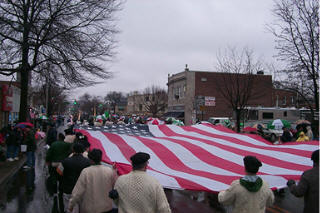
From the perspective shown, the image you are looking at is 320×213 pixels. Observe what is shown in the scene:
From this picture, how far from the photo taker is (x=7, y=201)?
7.27m

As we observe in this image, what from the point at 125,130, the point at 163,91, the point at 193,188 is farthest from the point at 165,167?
the point at 163,91

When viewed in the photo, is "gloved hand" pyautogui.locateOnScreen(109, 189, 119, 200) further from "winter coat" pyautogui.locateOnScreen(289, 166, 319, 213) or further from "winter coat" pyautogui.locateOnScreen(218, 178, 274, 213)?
"winter coat" pyautogui.locateOnScreen(289, 166, 319, 213)

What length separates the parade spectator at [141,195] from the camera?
10.2 feet

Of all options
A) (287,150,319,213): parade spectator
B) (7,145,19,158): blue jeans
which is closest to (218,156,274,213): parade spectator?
(287,150,319,213): parade spectator

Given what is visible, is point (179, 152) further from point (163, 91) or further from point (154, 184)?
point (163, 91)

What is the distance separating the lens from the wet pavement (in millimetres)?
6602

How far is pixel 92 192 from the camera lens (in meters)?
3.84

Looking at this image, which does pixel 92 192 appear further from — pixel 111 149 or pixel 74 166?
pixel 111 149

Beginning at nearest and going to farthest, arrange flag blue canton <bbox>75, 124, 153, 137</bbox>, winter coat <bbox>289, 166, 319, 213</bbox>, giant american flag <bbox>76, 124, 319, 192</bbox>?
winter coat <bbox>289, 166, 319, 213</bbox>, giant american flag <bbox>76, 124, 319, 192</bbox>, flag blue canton <bbox>75, 124, 153, 137</bbox>

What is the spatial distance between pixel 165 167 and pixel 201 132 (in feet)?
10.4

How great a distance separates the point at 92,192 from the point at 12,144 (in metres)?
10.6

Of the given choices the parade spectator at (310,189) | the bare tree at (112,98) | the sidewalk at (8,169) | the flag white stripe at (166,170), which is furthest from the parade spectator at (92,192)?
the bare tree at (112,98)

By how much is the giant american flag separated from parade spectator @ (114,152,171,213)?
0.89 metres

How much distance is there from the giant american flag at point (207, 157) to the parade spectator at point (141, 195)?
0.89 metres
